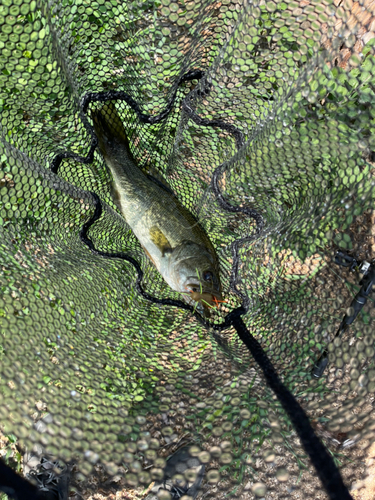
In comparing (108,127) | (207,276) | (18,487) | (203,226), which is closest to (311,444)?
(207,276)

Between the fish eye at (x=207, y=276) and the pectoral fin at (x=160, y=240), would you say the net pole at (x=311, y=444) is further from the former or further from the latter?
the pectoral fin at (x=160, y=240)

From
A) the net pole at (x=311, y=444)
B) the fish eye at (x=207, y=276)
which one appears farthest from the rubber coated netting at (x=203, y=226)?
the fish eye at (x=207, y=276)

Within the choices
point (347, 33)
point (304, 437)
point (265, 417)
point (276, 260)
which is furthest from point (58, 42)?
point (304, 437)

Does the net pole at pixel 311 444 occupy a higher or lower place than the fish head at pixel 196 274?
lower

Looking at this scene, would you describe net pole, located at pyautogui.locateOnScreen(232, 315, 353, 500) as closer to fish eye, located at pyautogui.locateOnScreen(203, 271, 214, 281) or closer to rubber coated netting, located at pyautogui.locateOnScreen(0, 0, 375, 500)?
rubber coated netting, located at pyautogui.locateOnScreen(0, 0, 375, 500)

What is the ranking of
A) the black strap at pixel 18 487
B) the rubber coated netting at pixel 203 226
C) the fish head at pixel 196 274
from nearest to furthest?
1. the black strap at pixel 18 487
2. the rubber coated netting at pixel 203 226
3. the fish head at pixel 196 274

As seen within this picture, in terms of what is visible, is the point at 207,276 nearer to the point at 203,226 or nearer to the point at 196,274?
the point at 196,274

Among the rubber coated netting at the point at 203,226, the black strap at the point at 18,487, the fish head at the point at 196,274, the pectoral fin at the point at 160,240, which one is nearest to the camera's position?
the black strap at the point at 18,487

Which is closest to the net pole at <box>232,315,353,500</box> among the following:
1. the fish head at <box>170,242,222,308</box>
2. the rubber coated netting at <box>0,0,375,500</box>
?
the rubber coated netting at <box>0,0,375,500</box>
